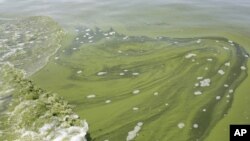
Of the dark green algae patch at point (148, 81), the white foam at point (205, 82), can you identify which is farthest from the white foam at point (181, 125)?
the white foam at point (205, 82)

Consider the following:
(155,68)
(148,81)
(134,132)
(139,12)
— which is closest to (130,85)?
(148,81)

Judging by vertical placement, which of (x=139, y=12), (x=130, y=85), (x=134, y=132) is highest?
(x=139, y=12)

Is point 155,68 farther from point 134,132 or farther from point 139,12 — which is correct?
point 139,12

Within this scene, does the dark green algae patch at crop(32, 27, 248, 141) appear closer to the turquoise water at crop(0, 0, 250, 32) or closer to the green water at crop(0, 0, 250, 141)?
the green water at crop(0, 0, 250, 141)

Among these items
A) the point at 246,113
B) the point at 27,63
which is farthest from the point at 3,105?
the point at 246,113

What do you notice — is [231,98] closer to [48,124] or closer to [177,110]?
[177,110]
